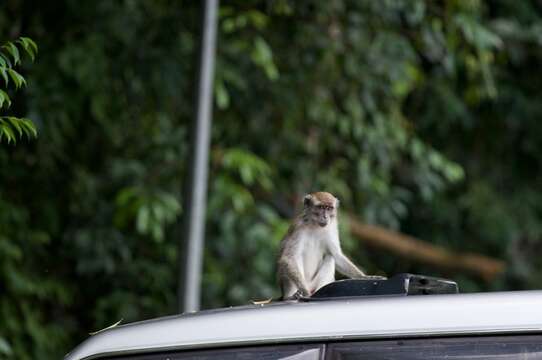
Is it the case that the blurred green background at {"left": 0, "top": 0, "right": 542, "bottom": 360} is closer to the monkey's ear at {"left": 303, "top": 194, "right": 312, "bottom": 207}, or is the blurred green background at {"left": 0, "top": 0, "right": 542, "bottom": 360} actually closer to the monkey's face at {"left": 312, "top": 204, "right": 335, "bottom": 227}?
the monkey's ear at {"left": 303, "top": 194, "right": 312, "bottom": 207}

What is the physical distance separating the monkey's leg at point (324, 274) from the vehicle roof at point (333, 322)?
2.69 metres

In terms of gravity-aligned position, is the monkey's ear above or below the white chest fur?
above

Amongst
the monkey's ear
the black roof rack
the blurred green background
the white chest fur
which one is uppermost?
the blurred green background

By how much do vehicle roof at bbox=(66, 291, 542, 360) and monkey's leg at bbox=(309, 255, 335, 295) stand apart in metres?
2.69

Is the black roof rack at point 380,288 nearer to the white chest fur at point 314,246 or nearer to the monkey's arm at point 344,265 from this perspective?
the monkey's arm at point 344,265

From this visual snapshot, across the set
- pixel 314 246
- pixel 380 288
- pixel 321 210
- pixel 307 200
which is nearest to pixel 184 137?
pixel 307 200

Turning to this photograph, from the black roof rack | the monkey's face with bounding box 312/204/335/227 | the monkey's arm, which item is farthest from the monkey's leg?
the black roof rack

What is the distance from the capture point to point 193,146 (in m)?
9.66

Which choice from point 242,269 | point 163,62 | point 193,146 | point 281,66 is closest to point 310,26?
point 281,66

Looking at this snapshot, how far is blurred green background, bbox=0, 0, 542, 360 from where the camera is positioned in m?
11.3

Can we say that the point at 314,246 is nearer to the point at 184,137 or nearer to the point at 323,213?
the point at 323,213

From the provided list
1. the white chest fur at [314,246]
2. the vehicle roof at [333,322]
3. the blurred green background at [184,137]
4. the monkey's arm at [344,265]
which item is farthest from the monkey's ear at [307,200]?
the blurred green background at [184,137]

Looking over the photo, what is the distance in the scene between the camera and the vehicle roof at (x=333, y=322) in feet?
11.7

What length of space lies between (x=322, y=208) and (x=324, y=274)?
601 millimetres
